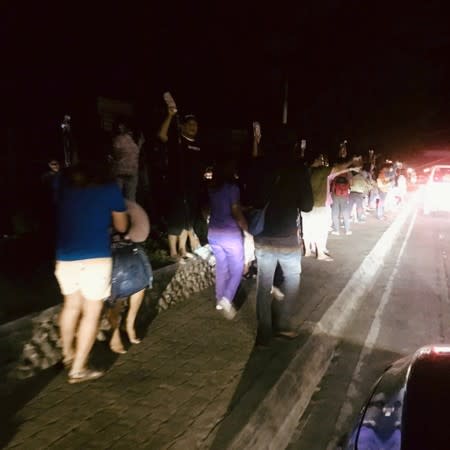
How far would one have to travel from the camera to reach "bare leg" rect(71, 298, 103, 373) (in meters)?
3.56

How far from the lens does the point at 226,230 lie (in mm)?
5000

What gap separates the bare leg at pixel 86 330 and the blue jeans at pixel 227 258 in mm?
1806

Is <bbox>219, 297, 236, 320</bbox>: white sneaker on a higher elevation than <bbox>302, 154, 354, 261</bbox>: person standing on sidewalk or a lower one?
lower

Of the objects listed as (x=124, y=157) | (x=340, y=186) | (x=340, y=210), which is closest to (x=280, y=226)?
(x=124, y=157)

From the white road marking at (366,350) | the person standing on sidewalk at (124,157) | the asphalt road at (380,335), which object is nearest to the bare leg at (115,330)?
the asphalt road at (380,335)

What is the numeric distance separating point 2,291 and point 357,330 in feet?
14.2

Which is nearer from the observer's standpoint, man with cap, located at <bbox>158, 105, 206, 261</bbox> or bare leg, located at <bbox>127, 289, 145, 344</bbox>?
bare leg, located at <bbox>127, 289, 145, 344</bbox>

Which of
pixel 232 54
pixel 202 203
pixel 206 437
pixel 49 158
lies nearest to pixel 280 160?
pixel 206 437

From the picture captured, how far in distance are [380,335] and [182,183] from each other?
3.38 m

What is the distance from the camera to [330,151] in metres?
22.9

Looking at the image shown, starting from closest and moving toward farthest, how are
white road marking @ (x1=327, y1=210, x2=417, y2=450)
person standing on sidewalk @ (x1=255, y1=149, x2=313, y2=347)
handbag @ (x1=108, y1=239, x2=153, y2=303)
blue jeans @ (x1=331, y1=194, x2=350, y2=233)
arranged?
white road marking @ (x1=327, y1=210, x2=417, y2=450)
handbag @ (x1=108, y1=239, x2=153, y2=303)
person standing on sidewalk @ (x1=255, y1=149, x2=313, y2=347)
blue jeans @ (x1=331, y1=194, x2=350, y2=233)

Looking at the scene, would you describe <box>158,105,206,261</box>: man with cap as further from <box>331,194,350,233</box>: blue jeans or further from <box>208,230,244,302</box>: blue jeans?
<box>331,194,350,233</box>: blue jeans

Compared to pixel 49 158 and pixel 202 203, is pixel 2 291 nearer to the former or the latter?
pixel 202 203

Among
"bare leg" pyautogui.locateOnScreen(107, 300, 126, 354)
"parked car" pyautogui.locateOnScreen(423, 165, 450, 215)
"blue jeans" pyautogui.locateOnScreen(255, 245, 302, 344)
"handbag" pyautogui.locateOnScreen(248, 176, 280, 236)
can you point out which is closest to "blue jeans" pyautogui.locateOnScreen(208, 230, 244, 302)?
"blue jeans" pyautogui.locateOnScreen(255, 245, 302, 344)
